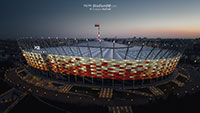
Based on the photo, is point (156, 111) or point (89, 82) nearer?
point (156, 111)

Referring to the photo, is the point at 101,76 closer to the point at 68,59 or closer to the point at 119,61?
the point at 119,61

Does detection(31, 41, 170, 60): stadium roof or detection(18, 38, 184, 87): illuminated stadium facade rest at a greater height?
detection(31, 41, 170, 60): stadium roof

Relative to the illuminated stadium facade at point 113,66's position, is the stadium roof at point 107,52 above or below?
above

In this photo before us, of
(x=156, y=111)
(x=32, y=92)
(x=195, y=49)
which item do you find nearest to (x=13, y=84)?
(x=32, y=92)

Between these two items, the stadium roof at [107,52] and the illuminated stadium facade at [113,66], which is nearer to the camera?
the stadium roof at [107,52]

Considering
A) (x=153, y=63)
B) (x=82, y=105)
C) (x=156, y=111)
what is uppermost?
(x=153, y=63)

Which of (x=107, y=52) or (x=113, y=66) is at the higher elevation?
(x=107, y=52)

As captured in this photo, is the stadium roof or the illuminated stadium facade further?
the illuminated stadium facade

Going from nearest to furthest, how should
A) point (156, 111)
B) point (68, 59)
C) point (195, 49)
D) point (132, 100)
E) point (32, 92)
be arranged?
point (156, 111)
point (132, 100)
point (32, 92)
point (68, 59)
point (195, 49)

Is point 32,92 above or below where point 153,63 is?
below

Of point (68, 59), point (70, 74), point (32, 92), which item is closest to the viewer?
point (32, 92)

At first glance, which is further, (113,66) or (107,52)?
(107,52)
